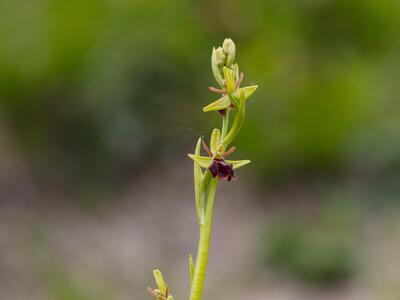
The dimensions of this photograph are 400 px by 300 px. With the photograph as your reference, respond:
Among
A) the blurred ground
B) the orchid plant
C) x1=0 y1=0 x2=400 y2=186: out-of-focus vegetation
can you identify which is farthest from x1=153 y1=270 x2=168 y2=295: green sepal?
x1=0 y1=0 x2=400 y2=186: out-of-focus vegetation

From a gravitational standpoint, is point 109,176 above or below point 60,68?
below

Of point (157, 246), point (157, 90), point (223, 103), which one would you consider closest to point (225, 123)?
point (223, 103)

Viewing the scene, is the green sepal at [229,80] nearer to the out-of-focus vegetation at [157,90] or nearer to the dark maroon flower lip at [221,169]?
the dark maroon flower lip at [221,169]

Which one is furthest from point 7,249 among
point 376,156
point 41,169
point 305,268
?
point 376,156

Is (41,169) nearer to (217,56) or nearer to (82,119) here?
(82,119)

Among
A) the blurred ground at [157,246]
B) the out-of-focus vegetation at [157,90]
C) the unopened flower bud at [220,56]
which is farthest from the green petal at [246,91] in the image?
the out-of-focus vegetation at [157,90]

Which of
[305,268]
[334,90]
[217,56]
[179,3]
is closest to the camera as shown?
[217,56]
